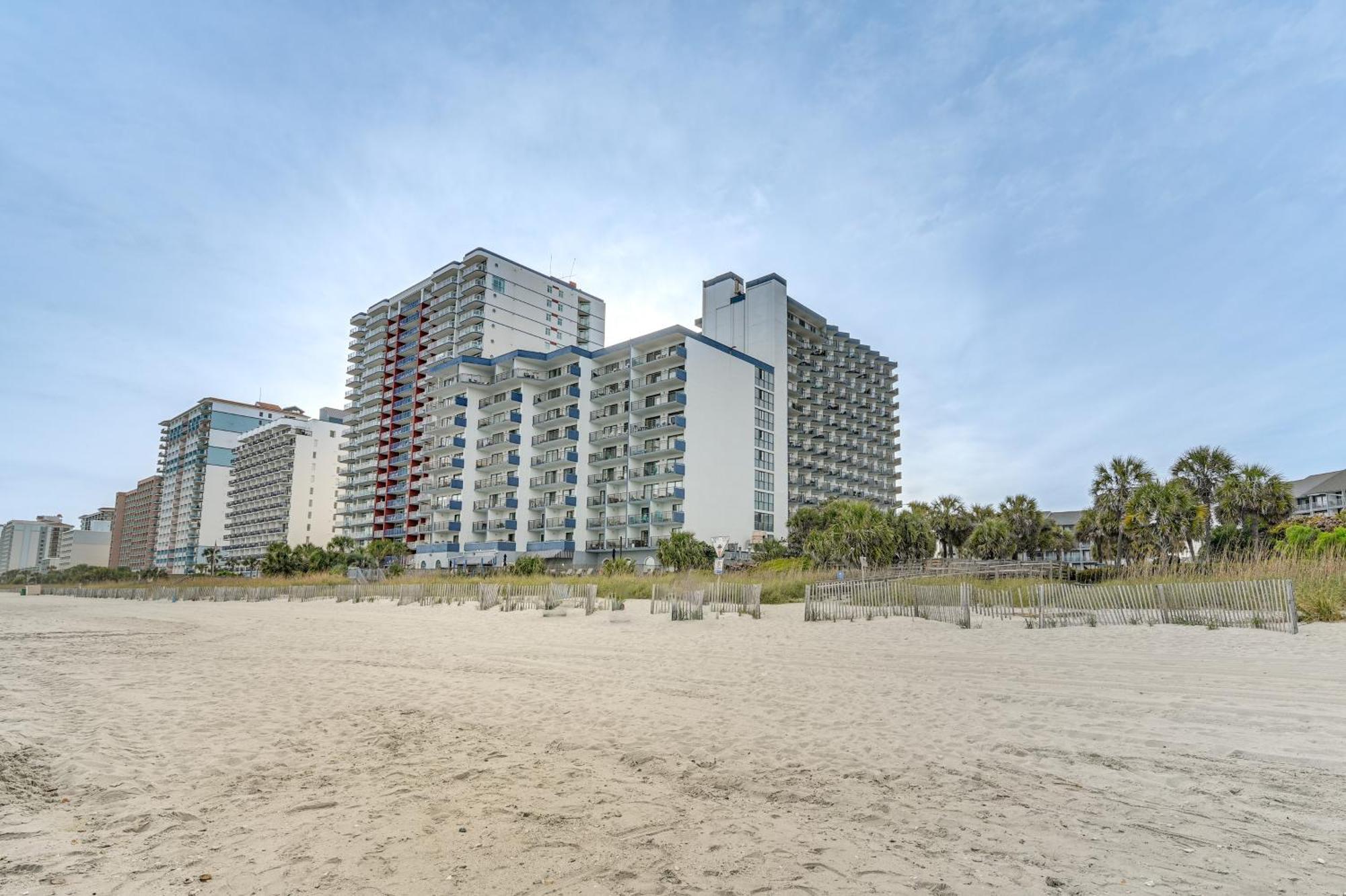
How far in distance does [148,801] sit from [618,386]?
68291 mm

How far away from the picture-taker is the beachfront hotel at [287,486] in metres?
118

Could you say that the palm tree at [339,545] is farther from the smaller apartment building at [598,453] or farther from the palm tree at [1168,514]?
the palm tree at [1168,514]

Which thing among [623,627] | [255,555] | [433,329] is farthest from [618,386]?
[255,555]

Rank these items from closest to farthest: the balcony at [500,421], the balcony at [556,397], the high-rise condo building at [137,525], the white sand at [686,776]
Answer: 1. the white sand at [686,776]
2. the balcony at [556,397]
3. the balcony at [500,421]
4. the high-rise condo building at [137,525]

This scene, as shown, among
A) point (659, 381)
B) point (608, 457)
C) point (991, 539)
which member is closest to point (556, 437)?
point (608, 457)

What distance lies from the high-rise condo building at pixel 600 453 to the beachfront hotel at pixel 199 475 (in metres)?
70.9

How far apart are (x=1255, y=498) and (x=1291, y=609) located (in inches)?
1399

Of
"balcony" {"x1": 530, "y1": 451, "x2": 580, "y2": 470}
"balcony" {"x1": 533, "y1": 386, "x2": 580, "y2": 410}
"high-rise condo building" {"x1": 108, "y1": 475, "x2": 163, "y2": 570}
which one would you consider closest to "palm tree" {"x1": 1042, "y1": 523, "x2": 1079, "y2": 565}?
"balcony" {"x1": 530, "y1": 451, "x2": 580, "y2": 470}

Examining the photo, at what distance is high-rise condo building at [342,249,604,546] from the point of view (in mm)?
87438

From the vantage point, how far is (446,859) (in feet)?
14.8

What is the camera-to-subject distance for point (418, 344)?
95000mm

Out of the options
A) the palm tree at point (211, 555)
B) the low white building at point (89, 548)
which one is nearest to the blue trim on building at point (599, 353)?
the palm tree at point (211, 555)

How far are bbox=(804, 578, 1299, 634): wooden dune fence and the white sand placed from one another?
7.83 feet

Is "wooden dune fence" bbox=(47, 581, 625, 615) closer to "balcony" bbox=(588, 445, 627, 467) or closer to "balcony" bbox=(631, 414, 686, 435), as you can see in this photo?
"balcony" bbox=(588, 445, 627, 467)
